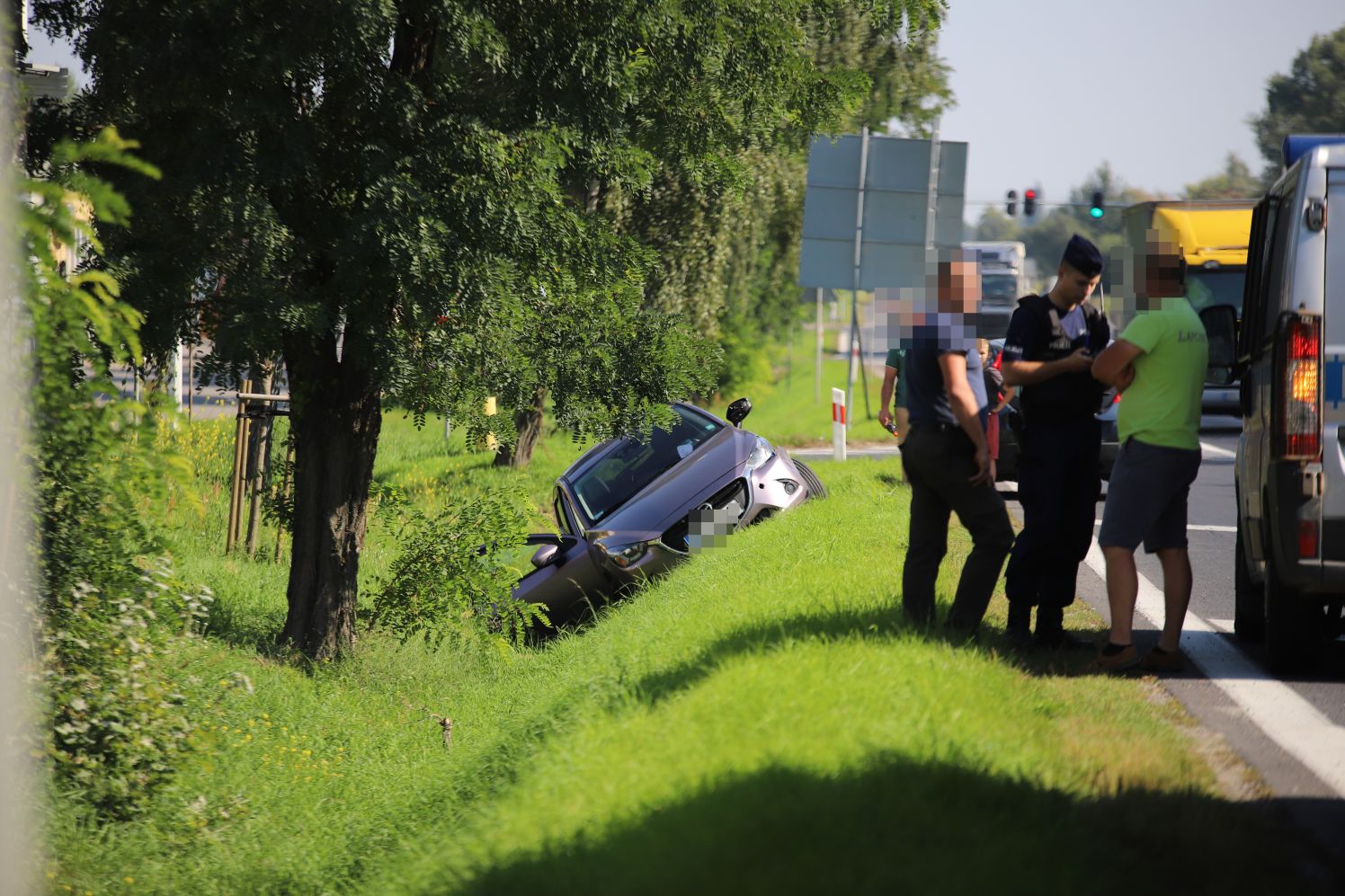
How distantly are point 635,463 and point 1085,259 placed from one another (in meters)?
5.39

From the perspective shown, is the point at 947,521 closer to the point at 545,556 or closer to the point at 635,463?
the point at 545,556

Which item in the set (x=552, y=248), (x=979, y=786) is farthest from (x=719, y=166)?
(x=979, y=786)

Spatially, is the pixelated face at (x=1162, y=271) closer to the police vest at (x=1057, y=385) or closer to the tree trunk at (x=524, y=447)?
the police vest at (x=1057, y=385)

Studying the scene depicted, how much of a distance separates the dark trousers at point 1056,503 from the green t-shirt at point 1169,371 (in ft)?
0.99

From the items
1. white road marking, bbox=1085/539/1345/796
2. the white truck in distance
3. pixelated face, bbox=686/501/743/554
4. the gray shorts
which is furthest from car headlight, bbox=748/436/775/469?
the white truck in distance

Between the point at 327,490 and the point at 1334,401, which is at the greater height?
the point at 1334,401

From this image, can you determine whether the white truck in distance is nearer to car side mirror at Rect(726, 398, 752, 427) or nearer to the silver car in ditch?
car side mirror at Rect(726, 398, 752, 427)

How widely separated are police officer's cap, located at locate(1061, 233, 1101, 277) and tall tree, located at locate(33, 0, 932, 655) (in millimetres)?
3464

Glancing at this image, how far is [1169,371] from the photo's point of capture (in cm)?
646

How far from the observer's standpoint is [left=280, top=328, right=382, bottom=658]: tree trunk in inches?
407

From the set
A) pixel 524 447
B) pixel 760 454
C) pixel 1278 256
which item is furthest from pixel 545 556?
pixel 524 447

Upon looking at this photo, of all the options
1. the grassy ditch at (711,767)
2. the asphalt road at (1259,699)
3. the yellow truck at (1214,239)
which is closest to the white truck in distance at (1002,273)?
the yellow truck at (1214,239)

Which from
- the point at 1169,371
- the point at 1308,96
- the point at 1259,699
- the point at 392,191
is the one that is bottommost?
the point at 1259,699

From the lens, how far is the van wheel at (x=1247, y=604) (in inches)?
292
